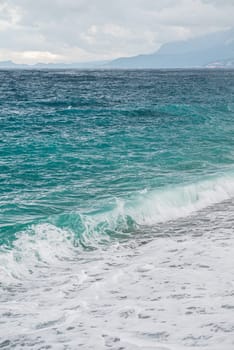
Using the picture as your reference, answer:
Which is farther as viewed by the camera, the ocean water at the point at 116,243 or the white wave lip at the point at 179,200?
the white wave lip at the point at 179,200

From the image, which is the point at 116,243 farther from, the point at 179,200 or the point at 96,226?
the point at 179,200

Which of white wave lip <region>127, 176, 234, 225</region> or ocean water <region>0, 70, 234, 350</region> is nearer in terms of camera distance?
ocean water <region>0, 70, 234, 350</region>

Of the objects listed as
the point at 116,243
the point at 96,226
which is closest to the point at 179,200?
the point at 96,226

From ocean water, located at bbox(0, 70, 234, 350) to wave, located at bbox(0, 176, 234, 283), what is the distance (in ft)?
0.12


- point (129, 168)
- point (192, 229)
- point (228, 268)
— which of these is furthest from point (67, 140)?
point (228, 268)

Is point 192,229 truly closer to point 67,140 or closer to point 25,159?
point 25,159

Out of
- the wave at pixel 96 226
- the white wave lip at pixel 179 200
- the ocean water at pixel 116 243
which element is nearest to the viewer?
the ocean water at pixel 116 243

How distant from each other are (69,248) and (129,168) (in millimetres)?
9082

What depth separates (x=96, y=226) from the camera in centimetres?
1363

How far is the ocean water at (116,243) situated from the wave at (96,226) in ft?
0.12

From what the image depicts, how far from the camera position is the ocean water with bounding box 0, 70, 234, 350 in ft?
25.4

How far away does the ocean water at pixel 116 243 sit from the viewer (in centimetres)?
775

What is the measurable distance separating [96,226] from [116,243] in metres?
1.31

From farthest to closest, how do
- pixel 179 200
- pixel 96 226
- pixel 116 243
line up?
pixel 179 200 → pixel 96 226 → pixel 116 243
